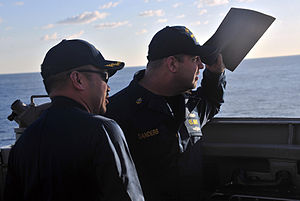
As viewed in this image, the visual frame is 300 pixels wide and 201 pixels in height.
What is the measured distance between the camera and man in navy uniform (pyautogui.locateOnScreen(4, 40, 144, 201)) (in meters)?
1.43

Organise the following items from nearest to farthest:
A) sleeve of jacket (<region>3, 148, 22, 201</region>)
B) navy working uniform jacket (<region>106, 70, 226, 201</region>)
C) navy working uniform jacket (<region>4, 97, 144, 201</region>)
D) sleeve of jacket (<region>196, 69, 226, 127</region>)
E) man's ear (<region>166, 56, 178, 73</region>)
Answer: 1. navy working uniform jacket (<region>4, 97, 144, 201</region>)
2. sleeve of jacket (<region>3, 148, 22, 201</region>)
3. navy working uniform jacket (<region>106, 70, 226, 201</region>)
4. man's ear (<region>166, 56, 178, 73</region>)
5. sleeve of jacket (<region>196, 69, 226, 127</region>)

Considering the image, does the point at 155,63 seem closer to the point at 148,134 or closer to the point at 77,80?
the point at 148,134

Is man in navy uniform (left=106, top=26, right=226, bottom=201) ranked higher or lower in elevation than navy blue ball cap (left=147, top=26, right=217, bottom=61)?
lower

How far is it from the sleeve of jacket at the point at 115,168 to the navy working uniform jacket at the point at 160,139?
100 cm

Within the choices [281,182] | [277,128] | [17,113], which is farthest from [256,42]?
[17,113]

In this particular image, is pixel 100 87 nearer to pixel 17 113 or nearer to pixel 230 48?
pixel 230 48

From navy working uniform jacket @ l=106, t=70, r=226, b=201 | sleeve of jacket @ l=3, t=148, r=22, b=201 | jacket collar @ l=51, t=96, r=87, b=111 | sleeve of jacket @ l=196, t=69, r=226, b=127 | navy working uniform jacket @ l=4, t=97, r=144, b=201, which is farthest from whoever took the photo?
sleeve of jacket @ l=196, t=69, r=226, b=127

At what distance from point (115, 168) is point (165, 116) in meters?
1.20

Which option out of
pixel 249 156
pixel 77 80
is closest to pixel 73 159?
pixel 77 80

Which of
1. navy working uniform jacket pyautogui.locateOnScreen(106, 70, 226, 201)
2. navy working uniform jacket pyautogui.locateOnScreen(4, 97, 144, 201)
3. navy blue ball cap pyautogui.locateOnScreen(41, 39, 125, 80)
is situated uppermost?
navy blue ball cap pyautogui.locateOnScreen(41, 39, 125, 80)

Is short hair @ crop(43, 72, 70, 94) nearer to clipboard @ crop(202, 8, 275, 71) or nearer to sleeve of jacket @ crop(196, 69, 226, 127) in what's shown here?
clipboard @ crop(202, 8, 275, 71)

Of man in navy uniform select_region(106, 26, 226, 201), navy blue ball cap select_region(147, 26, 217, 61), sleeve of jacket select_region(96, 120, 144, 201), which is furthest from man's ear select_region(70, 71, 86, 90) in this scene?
navy blue ball cap select_region(147, 26, 217, 61)

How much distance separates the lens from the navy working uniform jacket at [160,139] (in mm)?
2537

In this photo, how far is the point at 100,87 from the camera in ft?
5.57
